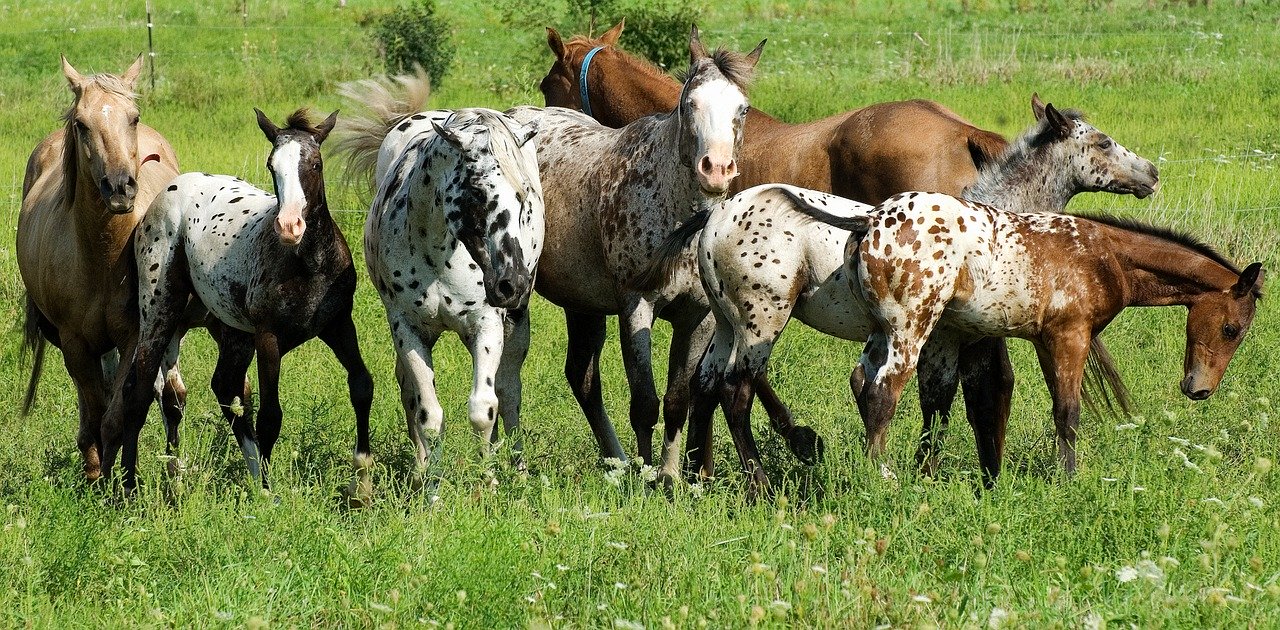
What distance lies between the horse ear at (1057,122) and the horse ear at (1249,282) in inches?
44.6

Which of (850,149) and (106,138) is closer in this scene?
(106,138)

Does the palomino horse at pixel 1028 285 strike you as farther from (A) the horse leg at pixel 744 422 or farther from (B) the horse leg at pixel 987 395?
(A) the horse leg at pixel 744 422

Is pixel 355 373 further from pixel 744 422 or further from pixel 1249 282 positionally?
pixel 1249 282

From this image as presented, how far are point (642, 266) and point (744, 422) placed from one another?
973mm

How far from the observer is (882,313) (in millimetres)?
5414

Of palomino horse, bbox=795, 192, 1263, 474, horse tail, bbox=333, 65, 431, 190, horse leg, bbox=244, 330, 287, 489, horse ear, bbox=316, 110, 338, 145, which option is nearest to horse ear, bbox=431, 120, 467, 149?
horse ear, bbox=316, 110, 338, 145

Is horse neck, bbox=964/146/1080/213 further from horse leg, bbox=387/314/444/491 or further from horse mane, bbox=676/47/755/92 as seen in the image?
horse leg, bbox=387/314/444/491

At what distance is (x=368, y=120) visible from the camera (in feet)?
Result: 25.7

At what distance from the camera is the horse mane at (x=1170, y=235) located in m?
5.76

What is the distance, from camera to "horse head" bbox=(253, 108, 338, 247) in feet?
17.6

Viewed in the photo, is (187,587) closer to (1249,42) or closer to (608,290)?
(608,290)

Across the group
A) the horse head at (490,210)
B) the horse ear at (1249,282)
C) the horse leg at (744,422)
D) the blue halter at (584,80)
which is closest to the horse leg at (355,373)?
the horse head at (490,210)

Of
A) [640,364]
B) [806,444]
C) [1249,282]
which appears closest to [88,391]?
[640,364]

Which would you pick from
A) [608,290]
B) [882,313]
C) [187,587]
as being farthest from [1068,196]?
[187,587]
